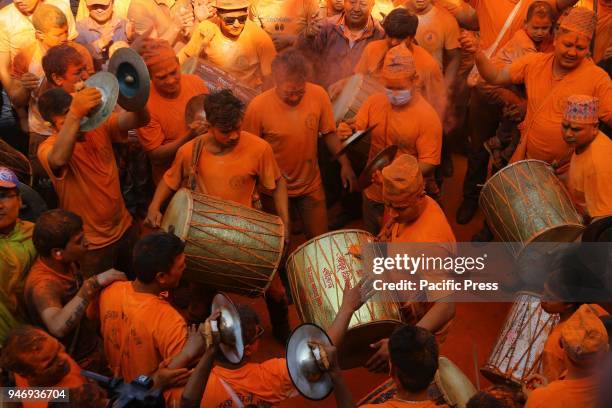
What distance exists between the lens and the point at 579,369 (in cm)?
431

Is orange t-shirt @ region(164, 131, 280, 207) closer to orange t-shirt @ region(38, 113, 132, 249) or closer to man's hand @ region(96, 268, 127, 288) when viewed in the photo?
orange t-shirt @ region(38, 113, 132, 249)

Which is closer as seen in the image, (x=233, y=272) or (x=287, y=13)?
(x=233, y=272)

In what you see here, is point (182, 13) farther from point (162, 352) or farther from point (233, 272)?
point (162, 352)

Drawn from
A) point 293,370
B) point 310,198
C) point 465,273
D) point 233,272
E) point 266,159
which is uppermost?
point 293,370

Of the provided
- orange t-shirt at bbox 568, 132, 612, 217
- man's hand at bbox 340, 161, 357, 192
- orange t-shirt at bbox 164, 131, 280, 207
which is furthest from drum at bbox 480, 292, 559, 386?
orange t-shirt at bbox 164, 131, 280, 207

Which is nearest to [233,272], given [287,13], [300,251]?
[300,251]

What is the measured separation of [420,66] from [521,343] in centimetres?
381

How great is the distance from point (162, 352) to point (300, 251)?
5.02 feet

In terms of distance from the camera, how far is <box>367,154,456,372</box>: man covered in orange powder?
5414 mm

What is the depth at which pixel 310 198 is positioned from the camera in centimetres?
766

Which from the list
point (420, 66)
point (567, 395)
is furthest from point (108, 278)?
point (420, 66)

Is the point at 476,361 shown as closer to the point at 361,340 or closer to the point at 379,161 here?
the point at 361,340

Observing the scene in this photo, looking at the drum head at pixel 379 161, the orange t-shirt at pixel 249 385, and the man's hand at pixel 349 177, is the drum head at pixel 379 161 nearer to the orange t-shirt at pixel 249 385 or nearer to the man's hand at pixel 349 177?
the man's hand at pixel 349 177

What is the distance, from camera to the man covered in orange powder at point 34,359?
435cm
